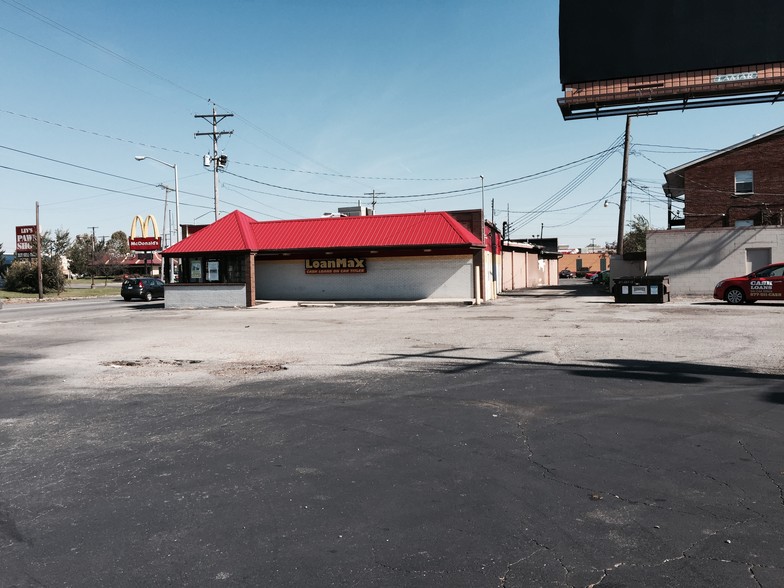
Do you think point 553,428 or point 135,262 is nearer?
point 553,428

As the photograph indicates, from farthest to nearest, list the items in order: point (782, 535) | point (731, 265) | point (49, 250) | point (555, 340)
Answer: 1. point (49, 250)
2. point (731, 265)
3. point (555, 340)
4. point (782, 535)

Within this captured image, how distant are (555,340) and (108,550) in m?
12.2

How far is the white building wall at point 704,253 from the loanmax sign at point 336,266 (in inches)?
649

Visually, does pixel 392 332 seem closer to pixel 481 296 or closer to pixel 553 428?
pixel 553 428

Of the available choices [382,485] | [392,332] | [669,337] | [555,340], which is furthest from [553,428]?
[392,332]

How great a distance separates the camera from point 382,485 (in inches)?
192

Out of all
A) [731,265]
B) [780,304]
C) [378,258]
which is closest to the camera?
[780,304]

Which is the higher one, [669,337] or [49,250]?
[49,250]

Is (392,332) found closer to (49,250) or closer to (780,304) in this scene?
(780,304)

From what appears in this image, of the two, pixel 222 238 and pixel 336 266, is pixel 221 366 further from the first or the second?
pixel 222 238

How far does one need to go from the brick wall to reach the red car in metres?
13.3

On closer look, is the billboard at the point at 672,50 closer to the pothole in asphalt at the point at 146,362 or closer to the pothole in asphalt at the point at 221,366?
the pothole in asphalt at the point at 221,366

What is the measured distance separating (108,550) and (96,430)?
340 centimetres

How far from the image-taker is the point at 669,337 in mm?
14633
